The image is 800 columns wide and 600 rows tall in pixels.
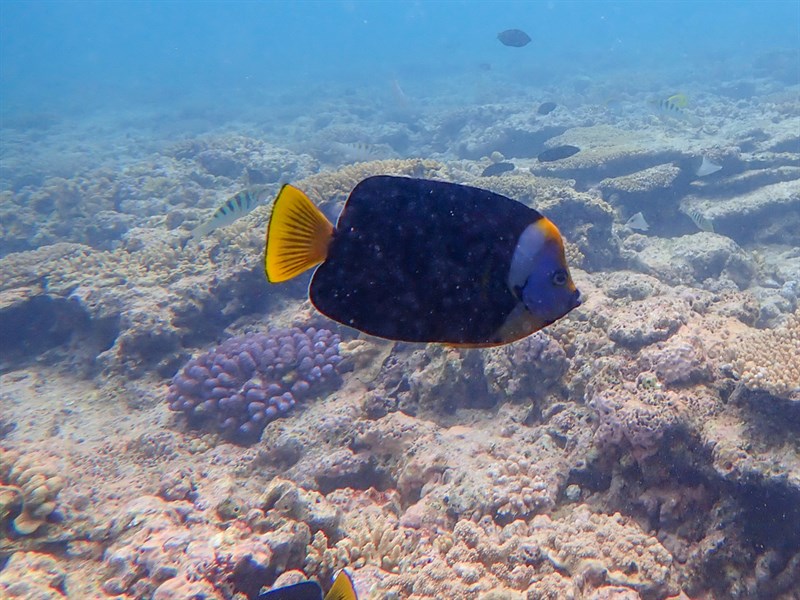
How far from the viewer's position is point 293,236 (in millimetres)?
1218

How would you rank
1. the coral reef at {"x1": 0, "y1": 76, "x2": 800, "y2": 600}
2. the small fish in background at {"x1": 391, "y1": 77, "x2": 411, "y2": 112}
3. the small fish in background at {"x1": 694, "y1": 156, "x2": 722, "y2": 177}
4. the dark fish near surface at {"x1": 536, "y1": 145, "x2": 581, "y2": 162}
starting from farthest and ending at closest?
the small fish in background at {"x1": 391, "y1": 77, "x2": 411, "y2": 112} → the small fish in background at {"x1": 694, "y1": 156, "x2": 722, "y2": 177} → the dark fish near surface at {"x1": 536, "y1": 145, "x2": 581, "y2": 162} → the coral reef at {"x1": 0, "y1": 76, "x2": 800, "y2": 600}

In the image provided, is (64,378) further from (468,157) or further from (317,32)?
(317,32)

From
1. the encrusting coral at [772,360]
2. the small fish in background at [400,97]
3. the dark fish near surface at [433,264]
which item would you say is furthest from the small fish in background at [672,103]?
the small fish in background at [400,97]

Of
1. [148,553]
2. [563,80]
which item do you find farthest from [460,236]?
[563,80]

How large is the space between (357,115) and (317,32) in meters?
92.9

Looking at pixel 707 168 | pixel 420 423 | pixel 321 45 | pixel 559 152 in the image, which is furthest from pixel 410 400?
pixel 321 45

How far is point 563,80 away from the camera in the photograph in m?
36.3

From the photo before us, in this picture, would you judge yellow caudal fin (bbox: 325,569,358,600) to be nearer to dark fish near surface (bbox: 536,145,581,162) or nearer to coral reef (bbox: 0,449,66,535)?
coral reef (bbox: 0,449,66,535)

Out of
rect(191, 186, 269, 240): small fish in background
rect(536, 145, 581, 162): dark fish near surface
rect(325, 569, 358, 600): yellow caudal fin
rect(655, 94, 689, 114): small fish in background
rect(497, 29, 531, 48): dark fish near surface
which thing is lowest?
rect(325, 569, 358, 600): yellow caudal fin

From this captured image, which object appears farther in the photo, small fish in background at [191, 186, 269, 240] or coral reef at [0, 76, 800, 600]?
small fish in background at [191, 186, 269, 240]

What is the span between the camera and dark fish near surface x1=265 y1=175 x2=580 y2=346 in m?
1.25

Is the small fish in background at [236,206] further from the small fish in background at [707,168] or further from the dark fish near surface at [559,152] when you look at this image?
the small fish in background at [707,168]

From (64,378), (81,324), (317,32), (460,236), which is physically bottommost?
(64,378)

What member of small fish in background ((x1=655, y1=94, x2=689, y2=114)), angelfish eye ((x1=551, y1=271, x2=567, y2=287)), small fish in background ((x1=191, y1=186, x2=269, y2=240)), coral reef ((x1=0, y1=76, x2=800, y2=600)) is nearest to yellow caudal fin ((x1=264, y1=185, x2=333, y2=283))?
angelfish eye ((x1=551, y1=271, x2=567, y2=287))
